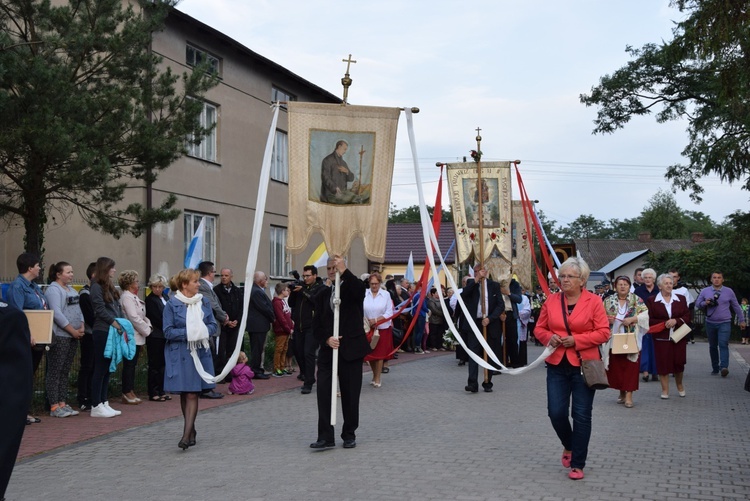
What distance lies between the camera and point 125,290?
11.8m

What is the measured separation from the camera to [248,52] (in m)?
25.3

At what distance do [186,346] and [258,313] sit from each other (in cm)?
653

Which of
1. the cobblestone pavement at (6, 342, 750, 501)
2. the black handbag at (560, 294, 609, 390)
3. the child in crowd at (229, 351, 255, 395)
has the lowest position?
the cobblestone pavement at (6, 342, 750, 501)

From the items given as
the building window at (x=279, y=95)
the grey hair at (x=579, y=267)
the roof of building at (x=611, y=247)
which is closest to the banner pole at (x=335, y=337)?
the grey hair at (x=579, y=267)

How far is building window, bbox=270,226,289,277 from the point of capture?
27872 millimetres

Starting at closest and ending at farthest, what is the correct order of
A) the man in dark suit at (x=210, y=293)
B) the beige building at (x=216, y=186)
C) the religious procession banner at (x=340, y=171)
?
1. the religious procession banner at (x=340, y=171)
2. the man in dark suit at (x=210, y=293)
3. the beige building at (x=216, y=186)

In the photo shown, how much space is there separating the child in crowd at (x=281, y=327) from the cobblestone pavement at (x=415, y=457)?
3.78m

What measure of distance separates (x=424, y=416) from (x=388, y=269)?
39.3m

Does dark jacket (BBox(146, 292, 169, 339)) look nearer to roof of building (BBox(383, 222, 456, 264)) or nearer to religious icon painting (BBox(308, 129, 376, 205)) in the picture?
religious icon painting (BBox(308, 129, 376, 205))

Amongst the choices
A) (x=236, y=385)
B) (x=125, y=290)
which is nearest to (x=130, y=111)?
(x=125, y=290)

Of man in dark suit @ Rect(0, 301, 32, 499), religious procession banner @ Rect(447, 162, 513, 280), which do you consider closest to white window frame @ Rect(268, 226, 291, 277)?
religious procession banner @ Rect(447, 162, 513, 280)

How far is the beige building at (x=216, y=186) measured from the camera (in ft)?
68.5

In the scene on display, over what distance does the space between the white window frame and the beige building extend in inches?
1.3

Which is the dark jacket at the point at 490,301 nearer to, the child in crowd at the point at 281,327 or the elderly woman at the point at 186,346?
the child in crowd at the point at 281,327
